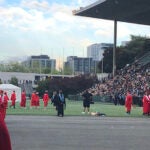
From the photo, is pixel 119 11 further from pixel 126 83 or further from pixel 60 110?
pixel 60 110

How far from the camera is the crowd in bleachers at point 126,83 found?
61.8m

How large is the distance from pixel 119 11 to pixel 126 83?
11.0 metres

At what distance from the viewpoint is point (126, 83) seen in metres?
70.2

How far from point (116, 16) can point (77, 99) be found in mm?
13940

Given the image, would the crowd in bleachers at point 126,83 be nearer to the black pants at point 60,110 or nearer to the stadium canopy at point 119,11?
the stadium canopy at point 119,11

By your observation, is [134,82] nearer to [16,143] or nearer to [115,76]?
[115,76]

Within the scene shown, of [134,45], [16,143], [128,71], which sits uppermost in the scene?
[134,45]

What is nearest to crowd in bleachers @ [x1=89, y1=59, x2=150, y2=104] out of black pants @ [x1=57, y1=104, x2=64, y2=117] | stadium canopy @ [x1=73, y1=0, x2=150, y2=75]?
stadium canopy @ [x1=73, y1=0, x2=150, y2=75]

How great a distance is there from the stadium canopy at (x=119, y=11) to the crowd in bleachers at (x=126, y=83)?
21.5 feet

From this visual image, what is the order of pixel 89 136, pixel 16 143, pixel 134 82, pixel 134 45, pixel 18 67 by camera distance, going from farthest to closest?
pixel 18 67 → pixel 134 45 → pixel 134 82 → pixel 89 136 → pixel 16 143

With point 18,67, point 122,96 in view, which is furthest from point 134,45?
point 18,67

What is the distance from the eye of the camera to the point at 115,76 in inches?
3110

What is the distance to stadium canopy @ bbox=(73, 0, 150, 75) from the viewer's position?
69438 mm

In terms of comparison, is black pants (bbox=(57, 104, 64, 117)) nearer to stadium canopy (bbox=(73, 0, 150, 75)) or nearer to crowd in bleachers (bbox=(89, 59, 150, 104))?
crowd in bleachers (bbox=(89, 59, 150, 104))
